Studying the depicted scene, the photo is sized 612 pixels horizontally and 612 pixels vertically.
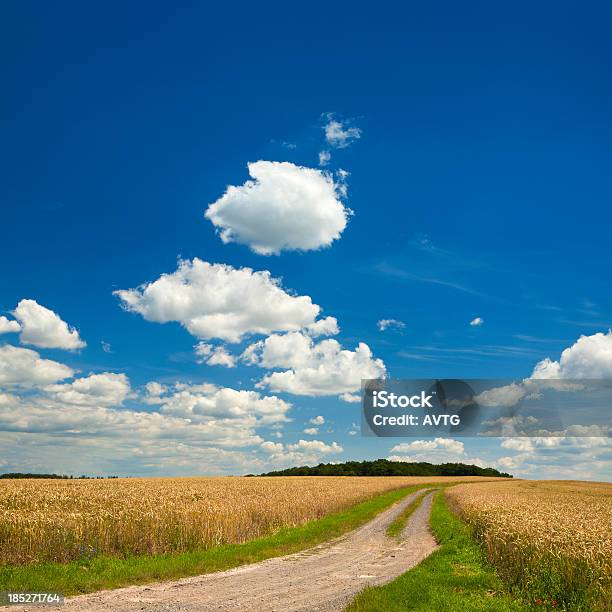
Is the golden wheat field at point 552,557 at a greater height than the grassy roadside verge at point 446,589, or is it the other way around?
the golden wheat field at point 552,557

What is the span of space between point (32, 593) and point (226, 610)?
5747mm

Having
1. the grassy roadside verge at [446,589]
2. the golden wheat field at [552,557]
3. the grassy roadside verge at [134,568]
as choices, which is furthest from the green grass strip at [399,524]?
the golden wheat field at [552,557]

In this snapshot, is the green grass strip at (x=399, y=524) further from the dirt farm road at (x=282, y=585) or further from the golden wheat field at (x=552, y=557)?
the golden wheat field at (x=552, y=557)

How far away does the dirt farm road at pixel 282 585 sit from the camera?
45.2ft

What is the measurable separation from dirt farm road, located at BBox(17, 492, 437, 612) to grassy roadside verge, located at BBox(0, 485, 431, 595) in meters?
0.69

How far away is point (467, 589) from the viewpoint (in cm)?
1565

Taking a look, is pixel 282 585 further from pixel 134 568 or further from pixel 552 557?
pixel 552 557

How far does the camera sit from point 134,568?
18.0 metres

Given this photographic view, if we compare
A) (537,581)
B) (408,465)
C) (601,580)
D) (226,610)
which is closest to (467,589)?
(537,581)

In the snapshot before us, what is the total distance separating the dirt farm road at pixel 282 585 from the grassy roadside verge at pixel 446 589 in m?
0.84

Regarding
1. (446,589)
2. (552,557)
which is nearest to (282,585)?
(446,589)

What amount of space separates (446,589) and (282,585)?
495 centimetres

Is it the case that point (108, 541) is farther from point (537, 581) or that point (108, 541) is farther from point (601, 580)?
point (601, 580)

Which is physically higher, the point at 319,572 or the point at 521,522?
the point at 521,522
